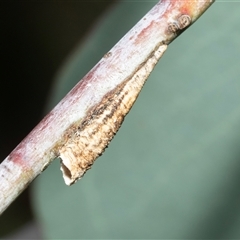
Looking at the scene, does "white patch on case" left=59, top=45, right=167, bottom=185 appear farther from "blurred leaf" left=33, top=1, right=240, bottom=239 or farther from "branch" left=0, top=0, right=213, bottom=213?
"blurred leaf" left=33, top=1, right=240, bottom=239

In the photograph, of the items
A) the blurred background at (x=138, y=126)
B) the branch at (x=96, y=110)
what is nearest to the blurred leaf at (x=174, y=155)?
the blurred background at (x=138, y=126)

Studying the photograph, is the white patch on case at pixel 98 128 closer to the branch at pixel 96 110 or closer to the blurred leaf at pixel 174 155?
the branch at pixel 96 110

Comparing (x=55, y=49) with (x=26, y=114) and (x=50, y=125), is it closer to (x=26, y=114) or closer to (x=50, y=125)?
(x=26, y=114)

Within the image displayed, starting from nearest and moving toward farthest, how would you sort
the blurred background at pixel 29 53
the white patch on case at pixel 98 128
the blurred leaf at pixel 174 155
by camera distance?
1. the white patch on case at pixel 98 128
2. the blurred leaf at pixel 174 155
3. the blurred background at pixel 29 53

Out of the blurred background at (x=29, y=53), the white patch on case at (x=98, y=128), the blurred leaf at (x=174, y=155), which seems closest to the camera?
the white patch on case at (x=98, y=128)

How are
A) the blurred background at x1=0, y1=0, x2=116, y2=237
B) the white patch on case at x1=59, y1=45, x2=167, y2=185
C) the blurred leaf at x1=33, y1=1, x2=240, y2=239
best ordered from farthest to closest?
the blurred background at x1=0, y1=0, x2=116, y2=237 < the blurred leaf at x1=33, y1=1, x2=240, y2=239 < the white patch on case at x1=59, y1=45, x2=167, y2=185

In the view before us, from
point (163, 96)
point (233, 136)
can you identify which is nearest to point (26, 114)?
point (163, 96)

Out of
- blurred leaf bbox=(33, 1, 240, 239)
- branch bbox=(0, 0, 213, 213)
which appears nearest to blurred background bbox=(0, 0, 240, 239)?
Answer: blurred leaf bbox=(33, 1, 240, 239)

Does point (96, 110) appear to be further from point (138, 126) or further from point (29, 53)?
point (29, 53)
